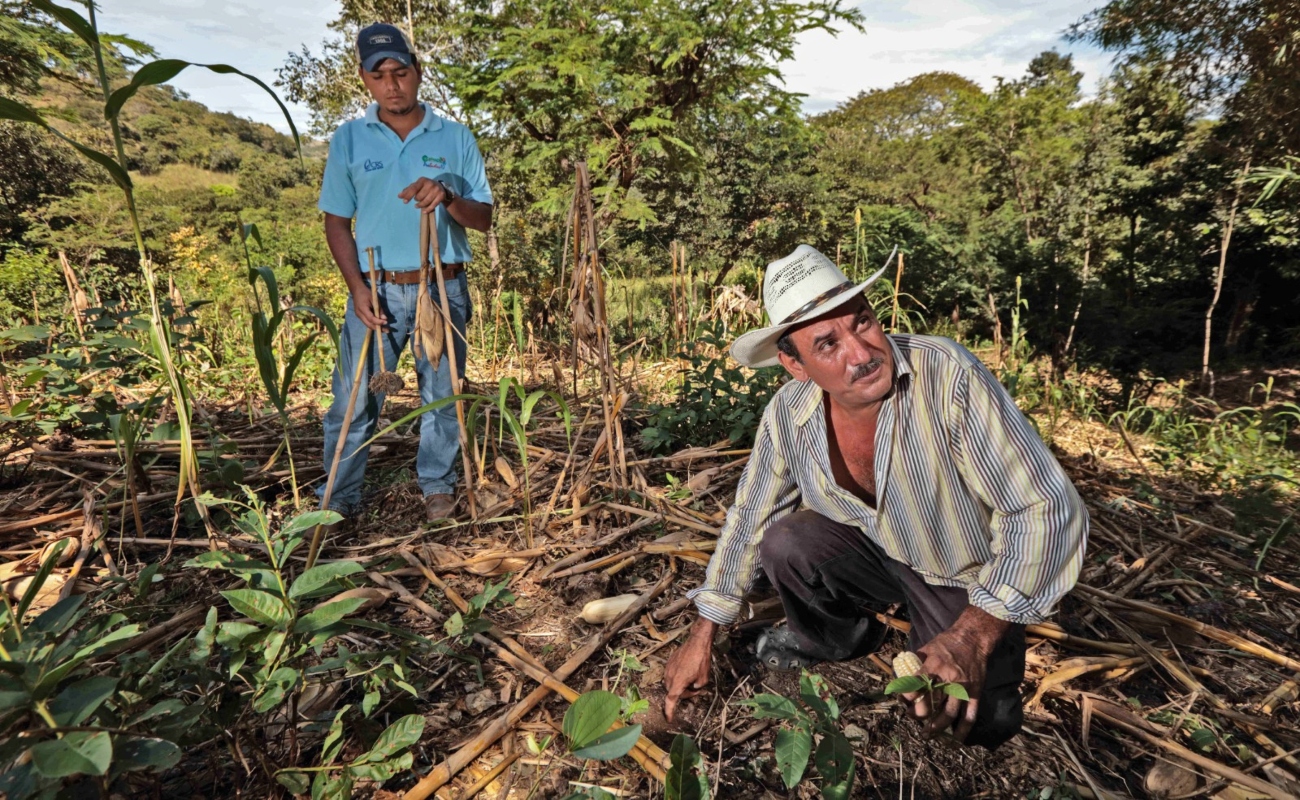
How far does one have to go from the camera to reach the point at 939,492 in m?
1.48

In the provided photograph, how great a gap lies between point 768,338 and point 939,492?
529 mm

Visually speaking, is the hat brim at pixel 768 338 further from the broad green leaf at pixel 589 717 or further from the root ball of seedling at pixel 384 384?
the root ball of seedling at pixel 384 384

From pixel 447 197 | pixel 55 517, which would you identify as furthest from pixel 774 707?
pixel 55 517

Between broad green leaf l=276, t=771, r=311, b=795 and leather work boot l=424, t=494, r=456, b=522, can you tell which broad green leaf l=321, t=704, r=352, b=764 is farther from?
leather work boot l=424, t=494, r=456, b=522

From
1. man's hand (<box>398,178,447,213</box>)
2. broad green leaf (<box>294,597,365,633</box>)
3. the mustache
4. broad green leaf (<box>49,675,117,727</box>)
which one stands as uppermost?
man's hand (<box>398,178,447,213</box>)

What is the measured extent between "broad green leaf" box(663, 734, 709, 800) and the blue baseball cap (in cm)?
235

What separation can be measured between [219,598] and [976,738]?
2.01 meters

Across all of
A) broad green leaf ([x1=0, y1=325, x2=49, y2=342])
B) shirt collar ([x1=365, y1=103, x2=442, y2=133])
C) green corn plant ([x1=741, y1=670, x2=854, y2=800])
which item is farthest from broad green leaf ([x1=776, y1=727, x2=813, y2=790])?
broad green leaf ([x1=0, y1=325, x2=49, y2=342])

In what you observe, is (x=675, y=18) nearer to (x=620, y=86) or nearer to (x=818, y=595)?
(x=620, y=86)

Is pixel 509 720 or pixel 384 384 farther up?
pixel 384 384

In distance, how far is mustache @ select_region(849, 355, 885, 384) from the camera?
1451 millimetres

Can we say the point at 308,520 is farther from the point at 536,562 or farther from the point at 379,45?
the point at 379,45

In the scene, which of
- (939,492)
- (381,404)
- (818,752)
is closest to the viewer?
(818,752)

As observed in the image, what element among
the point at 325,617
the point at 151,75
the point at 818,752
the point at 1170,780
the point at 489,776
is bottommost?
the point at 1170,780
